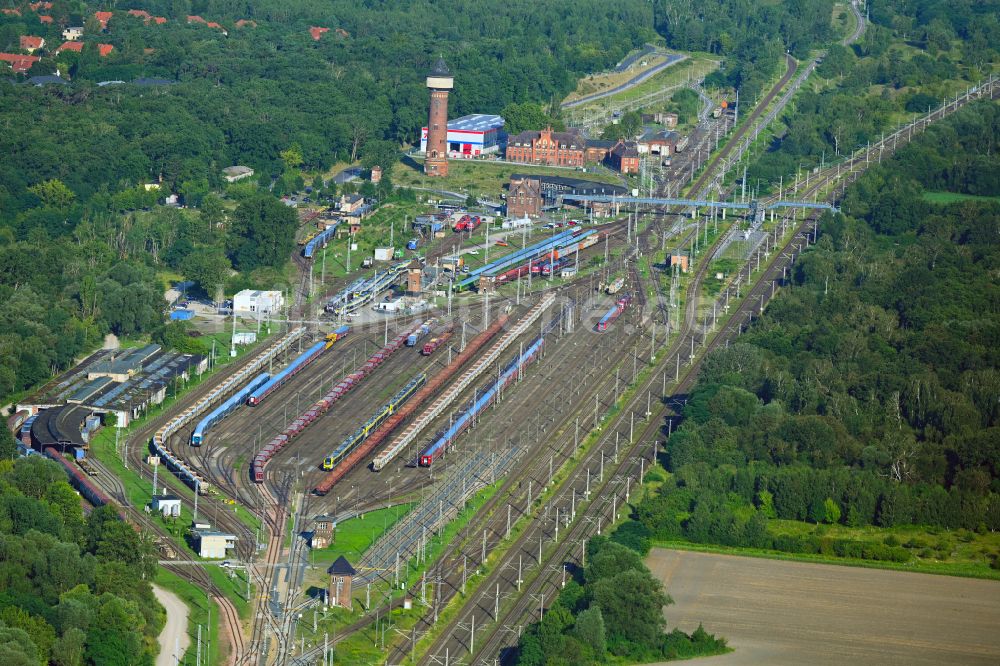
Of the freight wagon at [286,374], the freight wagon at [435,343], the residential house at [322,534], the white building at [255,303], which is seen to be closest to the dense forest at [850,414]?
the residential house at [322,534]

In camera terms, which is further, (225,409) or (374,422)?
(225,409)

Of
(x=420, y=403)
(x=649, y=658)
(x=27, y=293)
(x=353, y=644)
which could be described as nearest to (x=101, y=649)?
(x=353, y=644)

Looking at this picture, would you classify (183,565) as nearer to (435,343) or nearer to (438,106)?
(435,343)

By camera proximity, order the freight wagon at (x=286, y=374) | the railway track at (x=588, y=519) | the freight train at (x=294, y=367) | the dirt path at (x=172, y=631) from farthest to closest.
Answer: the freight train at (x=294, y=367), the freight wagon at (x=286, y=374), the railway track at (x=588, y=519), the dirt path at (x=172, y=631)

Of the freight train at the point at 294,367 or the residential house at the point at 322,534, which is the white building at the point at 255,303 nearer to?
the freight train at the point at 294,367

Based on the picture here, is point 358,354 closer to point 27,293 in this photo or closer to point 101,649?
point 27,293

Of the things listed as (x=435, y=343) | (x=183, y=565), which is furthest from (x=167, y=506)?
(x=435, y=343)

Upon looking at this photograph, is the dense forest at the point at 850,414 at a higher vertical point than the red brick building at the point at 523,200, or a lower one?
lower
